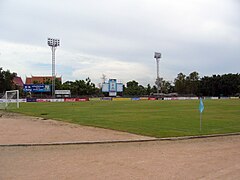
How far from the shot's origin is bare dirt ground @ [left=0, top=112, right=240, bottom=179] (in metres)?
7.00

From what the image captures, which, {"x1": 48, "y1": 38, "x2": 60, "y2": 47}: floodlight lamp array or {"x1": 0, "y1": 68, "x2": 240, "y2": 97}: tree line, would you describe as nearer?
{"x1": 48, "y1": 38, "x2": 60, "y2": 47}: floodlight lamp array

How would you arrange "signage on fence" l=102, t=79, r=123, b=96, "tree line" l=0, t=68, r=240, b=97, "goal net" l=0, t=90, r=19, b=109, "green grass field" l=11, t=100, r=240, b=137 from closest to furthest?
"green grass field" l=11, t=100, r=240, b=137 < "goal net" l=0, t=90, r=19, b=109 < "signage on fence" l=102, t=79, r=123, b=96 < "tree line" l=0, t=68, r=240, b=97

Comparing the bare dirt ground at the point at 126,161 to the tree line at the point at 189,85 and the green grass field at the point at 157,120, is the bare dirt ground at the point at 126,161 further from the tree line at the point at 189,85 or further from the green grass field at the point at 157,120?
the tree line at the point at 189,85

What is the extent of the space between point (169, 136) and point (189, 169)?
6046 millimetres

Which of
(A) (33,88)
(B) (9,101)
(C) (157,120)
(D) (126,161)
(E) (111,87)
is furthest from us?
(E) (111,87)

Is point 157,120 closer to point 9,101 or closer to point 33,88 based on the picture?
point 9,101

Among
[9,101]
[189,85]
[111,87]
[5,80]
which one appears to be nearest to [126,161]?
[9,101]

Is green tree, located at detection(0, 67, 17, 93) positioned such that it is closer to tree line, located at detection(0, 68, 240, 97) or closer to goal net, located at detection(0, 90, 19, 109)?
tree line, located at detection(0, 68, 240, 97)

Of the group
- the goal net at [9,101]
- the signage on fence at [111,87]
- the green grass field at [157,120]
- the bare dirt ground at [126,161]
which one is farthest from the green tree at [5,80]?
the bare dirt ground at [126,161]

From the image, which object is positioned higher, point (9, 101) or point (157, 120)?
point (9, 101)

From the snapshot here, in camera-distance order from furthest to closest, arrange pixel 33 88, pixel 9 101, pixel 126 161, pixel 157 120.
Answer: pixel 33 88, pixel 9 101, pixel 157 120, pixel 126 161

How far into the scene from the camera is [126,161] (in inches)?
334

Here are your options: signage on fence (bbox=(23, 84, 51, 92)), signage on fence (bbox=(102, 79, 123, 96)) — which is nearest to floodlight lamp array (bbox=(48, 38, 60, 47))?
signage on fence (bbox=(23, 84, 51, 92))

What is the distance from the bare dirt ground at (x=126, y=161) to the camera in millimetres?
7004
